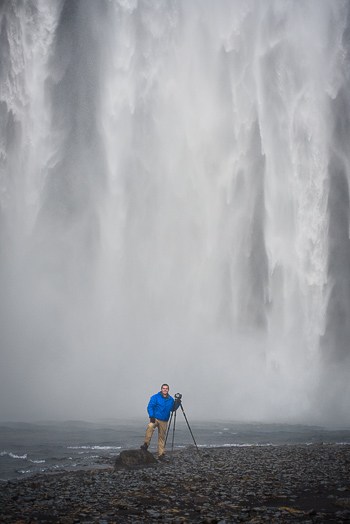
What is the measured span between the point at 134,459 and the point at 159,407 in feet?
7.16

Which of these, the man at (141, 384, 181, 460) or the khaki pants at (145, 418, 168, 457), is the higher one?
the man at (141, 384, 181, 460)

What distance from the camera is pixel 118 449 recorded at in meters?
24.0

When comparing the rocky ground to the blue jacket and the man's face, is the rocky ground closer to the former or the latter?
the blue jacket

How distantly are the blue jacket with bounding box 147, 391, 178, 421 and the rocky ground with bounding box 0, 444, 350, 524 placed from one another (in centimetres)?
186

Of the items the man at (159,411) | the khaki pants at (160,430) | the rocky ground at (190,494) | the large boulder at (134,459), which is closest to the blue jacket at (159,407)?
the man at (159,411)

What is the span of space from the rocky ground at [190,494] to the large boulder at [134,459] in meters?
0.54

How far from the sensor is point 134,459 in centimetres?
1598

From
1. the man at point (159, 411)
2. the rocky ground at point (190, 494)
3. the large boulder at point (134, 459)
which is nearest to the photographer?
the rocky ground at point (190, 494)

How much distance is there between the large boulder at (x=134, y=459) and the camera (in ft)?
51.6

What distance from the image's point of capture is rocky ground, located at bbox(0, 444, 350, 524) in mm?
8578

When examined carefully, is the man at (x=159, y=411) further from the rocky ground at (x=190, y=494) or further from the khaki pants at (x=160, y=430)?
the rocky ground at (x=190, y=494)

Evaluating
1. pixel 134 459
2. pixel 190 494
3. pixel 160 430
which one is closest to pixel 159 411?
pixel 160 430

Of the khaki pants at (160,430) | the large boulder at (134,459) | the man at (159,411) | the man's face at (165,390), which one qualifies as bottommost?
the large boulder at (134,459)

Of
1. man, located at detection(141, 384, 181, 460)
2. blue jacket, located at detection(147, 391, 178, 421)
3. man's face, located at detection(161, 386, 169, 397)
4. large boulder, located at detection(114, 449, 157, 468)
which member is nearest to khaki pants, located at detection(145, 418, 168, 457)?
man, located at detection(141, 384, 181, 460)
